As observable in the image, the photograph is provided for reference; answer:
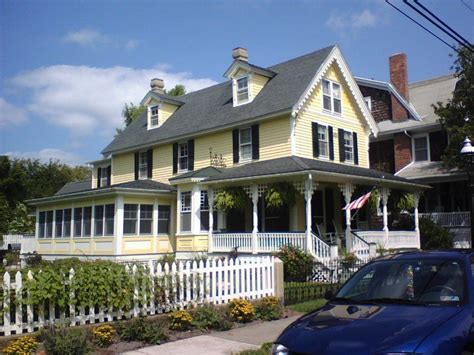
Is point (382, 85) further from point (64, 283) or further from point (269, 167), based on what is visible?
point (64, 283)

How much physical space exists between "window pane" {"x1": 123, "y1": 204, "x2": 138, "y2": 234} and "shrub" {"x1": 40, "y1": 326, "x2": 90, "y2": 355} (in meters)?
15.8

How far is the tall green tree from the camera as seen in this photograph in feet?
78.1

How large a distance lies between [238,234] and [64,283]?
13.0m

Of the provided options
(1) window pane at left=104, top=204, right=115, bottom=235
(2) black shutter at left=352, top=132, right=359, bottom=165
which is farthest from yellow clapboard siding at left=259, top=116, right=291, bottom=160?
(1) window pane at left=104, top=204, right=115, bottom=235

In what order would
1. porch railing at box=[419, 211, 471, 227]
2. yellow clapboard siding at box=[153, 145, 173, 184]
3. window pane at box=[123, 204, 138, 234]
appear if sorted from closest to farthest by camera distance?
window pane at box=[123, 204, 138, 234] → porch railing at box=[419, 211, 471, 227] → yellow clapboard siding at box=[153, 145, 173, 184]

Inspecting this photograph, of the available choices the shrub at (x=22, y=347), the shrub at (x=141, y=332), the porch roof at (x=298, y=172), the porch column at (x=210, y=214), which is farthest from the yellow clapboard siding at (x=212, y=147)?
the shrub at (x=22, y=347)

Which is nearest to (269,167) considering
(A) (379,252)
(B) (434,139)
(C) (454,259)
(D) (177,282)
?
(A) (379,252)

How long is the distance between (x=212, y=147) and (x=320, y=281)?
1114 centimetres

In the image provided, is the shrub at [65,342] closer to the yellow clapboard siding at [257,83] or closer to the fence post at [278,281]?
the fence post at [278,281]

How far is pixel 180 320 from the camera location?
30.4ft

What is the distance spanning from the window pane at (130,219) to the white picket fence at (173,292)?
12738 millimetres

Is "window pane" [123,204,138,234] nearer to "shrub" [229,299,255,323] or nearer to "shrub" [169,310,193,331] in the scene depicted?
"shrub" [229,299,255,323]

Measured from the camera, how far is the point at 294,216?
21.7 metres

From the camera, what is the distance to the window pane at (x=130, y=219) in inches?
918
